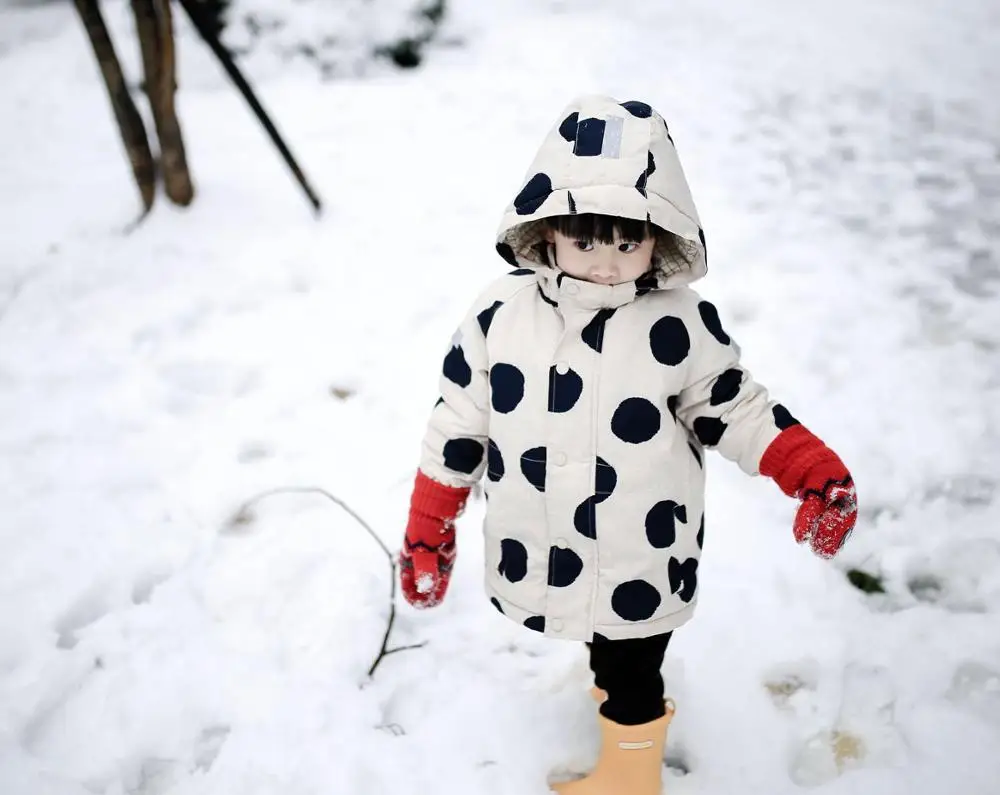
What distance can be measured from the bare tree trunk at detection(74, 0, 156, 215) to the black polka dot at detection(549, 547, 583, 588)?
259cm

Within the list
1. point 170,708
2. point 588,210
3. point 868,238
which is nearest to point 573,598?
→ point 588,210

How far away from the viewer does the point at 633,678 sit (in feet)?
4.84

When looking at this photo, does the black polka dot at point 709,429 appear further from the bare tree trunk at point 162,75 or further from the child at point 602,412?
the bare tree trunk at point 162,75

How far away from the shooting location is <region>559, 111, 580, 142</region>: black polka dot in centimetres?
119

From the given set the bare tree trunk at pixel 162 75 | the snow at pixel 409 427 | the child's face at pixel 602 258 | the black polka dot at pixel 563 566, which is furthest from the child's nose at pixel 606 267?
the bare tree trunk at pixel 162 75

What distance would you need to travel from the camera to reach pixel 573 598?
1.36m

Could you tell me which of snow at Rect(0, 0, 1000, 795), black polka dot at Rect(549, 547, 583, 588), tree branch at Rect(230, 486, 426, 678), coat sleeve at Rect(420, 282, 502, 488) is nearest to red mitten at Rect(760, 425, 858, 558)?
black polka dot at Rect(549, 547, 583, 588)

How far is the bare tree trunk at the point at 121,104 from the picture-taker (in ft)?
9.46

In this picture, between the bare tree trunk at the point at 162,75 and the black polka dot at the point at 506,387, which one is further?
the bare tree trunk at the point at 162,75

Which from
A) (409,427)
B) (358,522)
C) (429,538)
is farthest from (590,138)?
(409,427)

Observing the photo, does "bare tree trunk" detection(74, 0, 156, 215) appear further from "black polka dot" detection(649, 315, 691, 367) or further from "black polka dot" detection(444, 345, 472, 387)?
"black polka dot" detection(649, 315, 691, 367)

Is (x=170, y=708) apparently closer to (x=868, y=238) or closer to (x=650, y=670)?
(x=650, y=670)

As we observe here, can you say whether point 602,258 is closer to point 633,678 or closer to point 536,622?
point 536,622

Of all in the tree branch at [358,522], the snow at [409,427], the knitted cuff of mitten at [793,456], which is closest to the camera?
the knitted cuff of mitten at [793,456]
